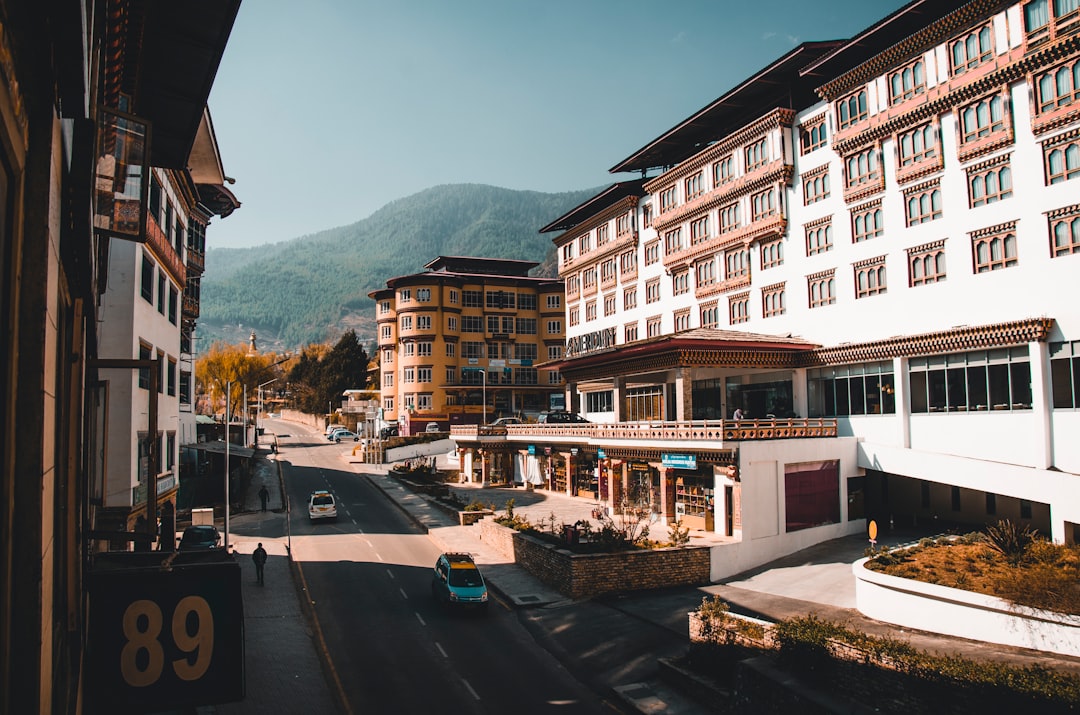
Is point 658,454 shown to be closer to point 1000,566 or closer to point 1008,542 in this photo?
point 1008,542

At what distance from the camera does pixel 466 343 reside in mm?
87625

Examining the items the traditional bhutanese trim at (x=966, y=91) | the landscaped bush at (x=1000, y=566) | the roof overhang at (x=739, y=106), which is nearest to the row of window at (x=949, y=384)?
the landscaped bush at (x=1000, y=566)

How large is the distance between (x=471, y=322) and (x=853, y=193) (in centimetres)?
5735

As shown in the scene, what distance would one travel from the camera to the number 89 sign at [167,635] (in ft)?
27.9

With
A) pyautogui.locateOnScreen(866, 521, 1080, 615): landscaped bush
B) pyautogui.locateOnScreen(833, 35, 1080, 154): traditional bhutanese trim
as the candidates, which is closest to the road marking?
pyautogui.locateOnScreen(866, 521, 1080, 615): landscaped bush

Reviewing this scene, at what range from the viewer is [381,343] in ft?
305

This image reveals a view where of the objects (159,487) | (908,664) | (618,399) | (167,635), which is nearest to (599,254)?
(618,399)

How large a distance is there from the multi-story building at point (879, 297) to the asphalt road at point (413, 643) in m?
11.6

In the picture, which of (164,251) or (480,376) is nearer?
(164,251)

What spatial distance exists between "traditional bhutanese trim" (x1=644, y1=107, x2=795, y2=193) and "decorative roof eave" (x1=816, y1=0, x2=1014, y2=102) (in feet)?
8.22

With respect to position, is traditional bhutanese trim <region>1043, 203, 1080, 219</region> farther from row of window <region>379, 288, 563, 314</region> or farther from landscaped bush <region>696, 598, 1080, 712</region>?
row of window <region>379, 288, 563, 314</region>

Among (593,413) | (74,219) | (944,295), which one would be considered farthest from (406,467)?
(74,219)

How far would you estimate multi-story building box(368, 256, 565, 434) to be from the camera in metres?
85.8

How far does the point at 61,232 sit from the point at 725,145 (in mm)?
41963
